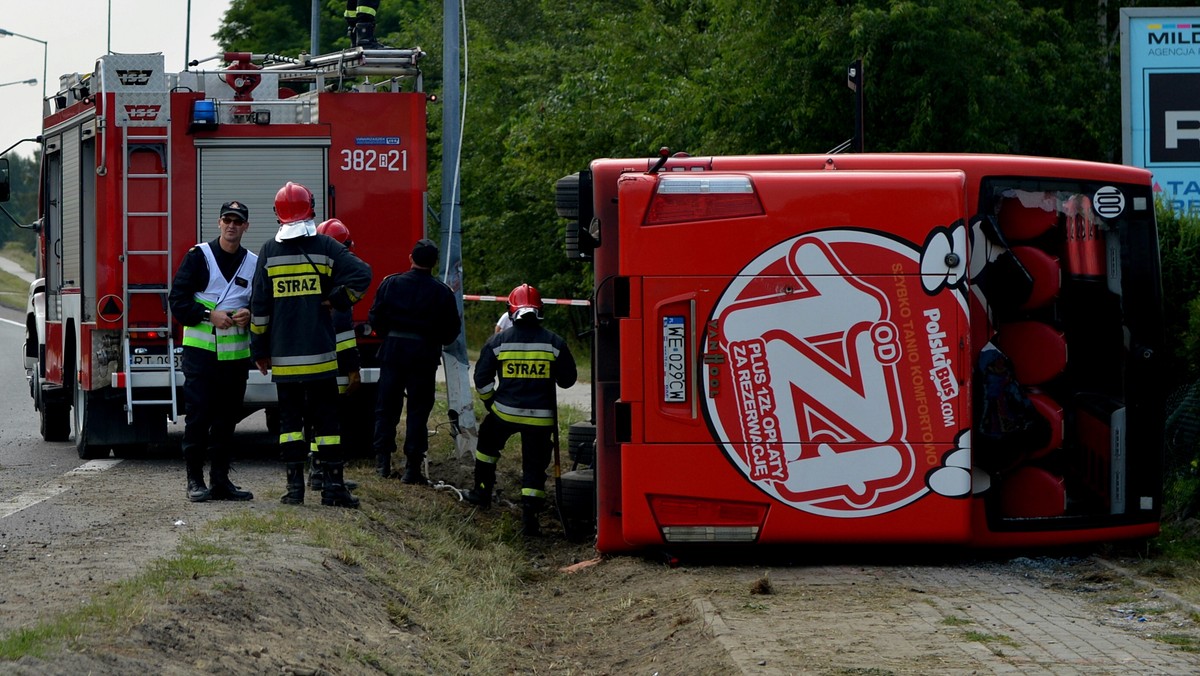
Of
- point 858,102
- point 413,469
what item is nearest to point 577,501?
point 413,469

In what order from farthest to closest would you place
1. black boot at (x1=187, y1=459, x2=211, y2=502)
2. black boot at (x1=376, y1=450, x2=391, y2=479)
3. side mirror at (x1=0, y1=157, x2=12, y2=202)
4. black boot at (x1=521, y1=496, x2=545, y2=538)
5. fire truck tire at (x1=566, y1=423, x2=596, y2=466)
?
side mirror at (x1=0, y1=157, x2=12, y2=202) → black boot at (x1=376, y1=450, x2=391, y2=479) → black boot at (x1=521, y1=496, x2=545, y2=538) → fire truck tire at (x1=566, y1=423, x2=596, y2=466) → black boot at (x1=187, y1=459, x2=211, y2=502)

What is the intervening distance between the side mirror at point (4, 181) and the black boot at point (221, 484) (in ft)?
19.3

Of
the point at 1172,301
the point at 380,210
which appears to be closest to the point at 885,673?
the point at 1172,301

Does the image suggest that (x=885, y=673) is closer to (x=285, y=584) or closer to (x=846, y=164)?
(x=285, y=584)

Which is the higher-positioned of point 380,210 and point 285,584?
point 380,210

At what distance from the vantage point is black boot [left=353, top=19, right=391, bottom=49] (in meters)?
13.7

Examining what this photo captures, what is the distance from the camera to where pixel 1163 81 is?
13.6 m

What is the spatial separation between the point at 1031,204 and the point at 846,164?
109 cm

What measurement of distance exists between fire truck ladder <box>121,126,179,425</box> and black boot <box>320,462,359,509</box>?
2.89 meters

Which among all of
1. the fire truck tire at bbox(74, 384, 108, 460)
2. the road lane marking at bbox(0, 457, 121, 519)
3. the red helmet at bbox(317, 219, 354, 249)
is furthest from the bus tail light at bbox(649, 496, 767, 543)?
the fire truck tire at bbox(74, 384, 108, 460)

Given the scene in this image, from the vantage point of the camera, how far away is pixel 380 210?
12.8m

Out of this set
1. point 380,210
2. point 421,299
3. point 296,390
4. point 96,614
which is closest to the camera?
point 96,614

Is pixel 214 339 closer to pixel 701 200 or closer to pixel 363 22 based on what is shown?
pixel 701 200

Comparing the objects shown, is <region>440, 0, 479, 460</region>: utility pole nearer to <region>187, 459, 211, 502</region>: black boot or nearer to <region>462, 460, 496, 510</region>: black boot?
<region>462, 460, 496, 510</region>: black boot
